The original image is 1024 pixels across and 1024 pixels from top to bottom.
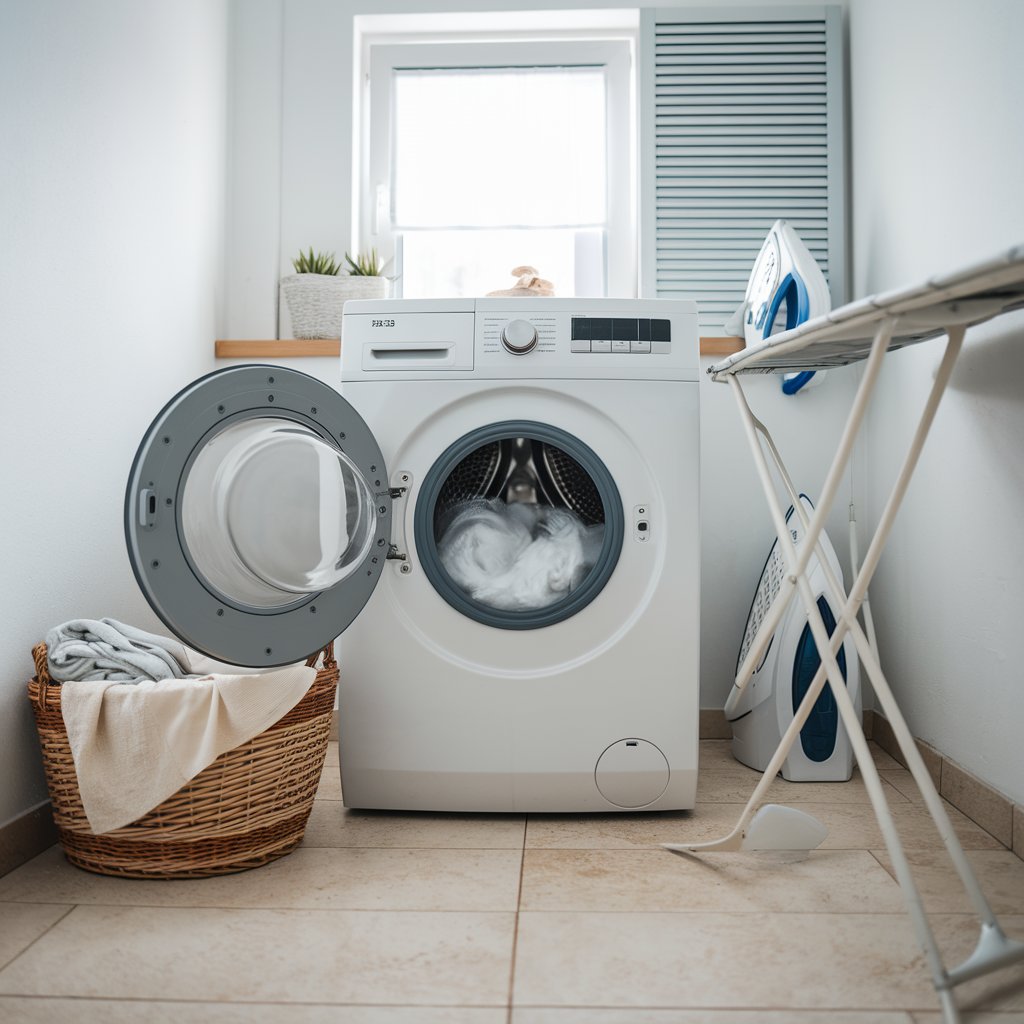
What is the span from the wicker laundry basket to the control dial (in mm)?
734

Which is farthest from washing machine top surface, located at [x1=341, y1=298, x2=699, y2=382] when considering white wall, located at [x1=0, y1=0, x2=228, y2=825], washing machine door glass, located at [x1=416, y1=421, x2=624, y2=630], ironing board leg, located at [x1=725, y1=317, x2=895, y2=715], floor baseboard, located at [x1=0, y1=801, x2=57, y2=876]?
floor baseboard, located at [x1=0, y1=801, x2=57, y2=876]

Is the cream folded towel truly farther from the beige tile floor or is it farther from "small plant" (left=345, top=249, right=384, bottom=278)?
"small plant" (left=345, top=249, right=384, bottom=278)

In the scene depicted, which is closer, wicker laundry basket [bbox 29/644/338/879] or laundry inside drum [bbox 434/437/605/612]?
wicker laundry basket [bbox 29/644/338/879]

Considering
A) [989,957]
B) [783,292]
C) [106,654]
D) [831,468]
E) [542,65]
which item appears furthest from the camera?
[542,65]

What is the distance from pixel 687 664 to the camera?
5.61 ft

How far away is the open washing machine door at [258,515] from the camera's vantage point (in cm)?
133

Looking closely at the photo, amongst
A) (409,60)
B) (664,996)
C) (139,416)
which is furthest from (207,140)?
(664,996)

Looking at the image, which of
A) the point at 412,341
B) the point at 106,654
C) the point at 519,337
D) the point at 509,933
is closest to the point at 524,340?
the point at 519,337

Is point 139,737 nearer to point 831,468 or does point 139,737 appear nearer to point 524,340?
point 524,340

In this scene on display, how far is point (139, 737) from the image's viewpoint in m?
1.39

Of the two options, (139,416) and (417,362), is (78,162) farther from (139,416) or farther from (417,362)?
(417,362)

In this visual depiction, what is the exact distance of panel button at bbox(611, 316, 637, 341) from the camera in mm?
1744

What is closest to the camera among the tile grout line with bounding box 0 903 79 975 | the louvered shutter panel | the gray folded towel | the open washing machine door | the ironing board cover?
the ironing board cover

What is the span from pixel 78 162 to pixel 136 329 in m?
0.36
